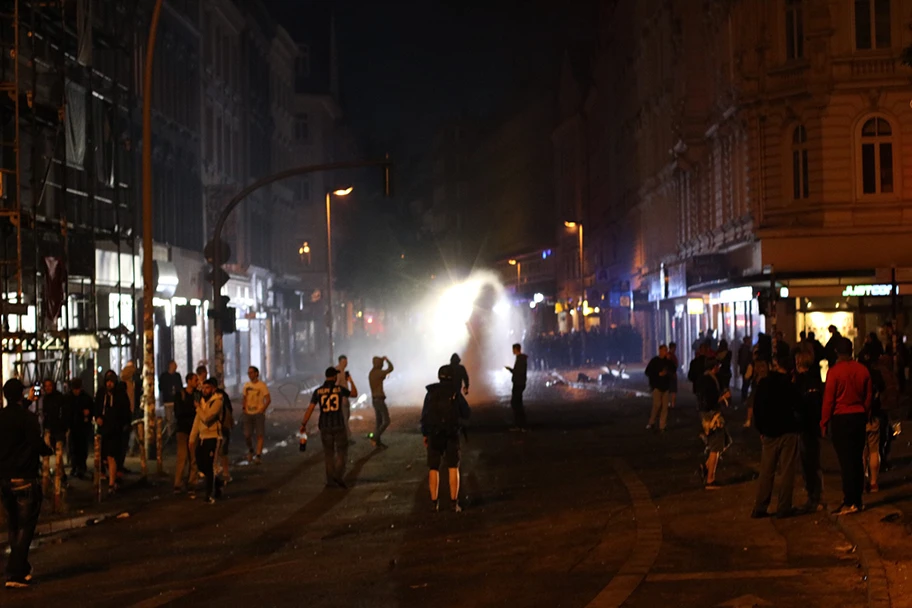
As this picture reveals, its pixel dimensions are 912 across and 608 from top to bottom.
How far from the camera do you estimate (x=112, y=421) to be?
64.6ft

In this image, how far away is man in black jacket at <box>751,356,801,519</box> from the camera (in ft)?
45.2

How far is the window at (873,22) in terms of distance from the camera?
37.2m

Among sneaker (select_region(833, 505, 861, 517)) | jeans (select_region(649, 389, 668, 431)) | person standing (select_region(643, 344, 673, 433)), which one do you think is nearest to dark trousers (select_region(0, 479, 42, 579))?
sneaker (select_region(833, 505, 861, 517))

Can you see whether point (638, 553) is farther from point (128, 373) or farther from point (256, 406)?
point (128, 373)

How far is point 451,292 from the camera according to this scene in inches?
4476

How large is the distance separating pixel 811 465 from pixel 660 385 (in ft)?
39.7

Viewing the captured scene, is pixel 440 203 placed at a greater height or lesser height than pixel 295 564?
greater

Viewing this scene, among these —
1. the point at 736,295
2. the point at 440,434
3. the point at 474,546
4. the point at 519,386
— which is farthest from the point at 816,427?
A: the point at 736,295

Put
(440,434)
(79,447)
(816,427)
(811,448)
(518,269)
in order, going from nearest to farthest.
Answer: (811,448)
(816,427)
(440,434)
(79,447)
(518,269)

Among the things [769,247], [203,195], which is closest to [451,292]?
[203,195]

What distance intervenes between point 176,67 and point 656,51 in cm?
2316

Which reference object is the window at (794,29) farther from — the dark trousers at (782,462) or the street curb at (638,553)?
the dark trousers at (782,462)

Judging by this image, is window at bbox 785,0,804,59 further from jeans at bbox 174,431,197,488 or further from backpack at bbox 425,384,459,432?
backpack at bbox 425,384,459,432

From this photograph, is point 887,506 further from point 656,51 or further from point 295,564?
point 656,51
